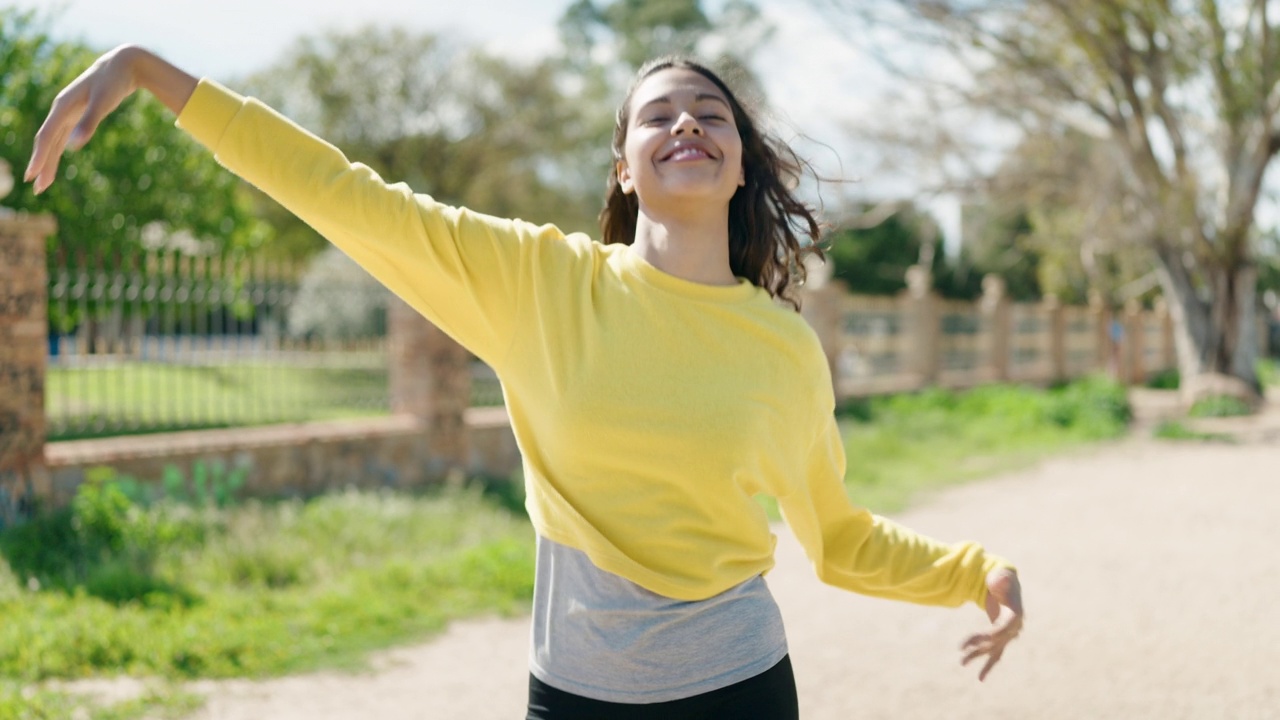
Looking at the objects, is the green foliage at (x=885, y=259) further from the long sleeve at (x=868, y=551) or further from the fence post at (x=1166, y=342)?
the long sleeve at (x=868, y=551)

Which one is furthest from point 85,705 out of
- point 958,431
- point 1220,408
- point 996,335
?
point 996,335

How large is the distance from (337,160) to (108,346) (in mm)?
8731

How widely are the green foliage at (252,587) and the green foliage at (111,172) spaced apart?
561 centimetres

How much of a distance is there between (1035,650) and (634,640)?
4.18 meters

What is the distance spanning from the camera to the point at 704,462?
1.93 metres

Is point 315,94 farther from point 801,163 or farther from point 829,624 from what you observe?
point 801,163

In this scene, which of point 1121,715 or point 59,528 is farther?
point 59,528

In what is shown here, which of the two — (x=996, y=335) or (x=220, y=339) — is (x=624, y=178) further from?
(x=996, y=335)

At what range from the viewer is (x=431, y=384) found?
10.1 metres

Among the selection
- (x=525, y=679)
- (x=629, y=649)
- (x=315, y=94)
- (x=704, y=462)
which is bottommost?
(x=525, y=679)

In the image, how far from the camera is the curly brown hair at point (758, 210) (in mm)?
2324

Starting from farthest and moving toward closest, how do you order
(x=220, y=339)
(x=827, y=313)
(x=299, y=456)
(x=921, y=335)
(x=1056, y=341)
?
1. (x=1056, y=341)
2. (x=921, y=335)
3. (x=827, y=313)
4. (x=220, y=339)
5. (x=299, y=456)

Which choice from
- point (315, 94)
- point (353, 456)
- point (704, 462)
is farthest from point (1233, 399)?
point (315, 94)

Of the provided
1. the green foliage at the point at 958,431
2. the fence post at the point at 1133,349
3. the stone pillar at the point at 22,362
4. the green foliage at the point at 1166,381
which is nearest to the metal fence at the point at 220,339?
the stone pillar at the point at 22,362
